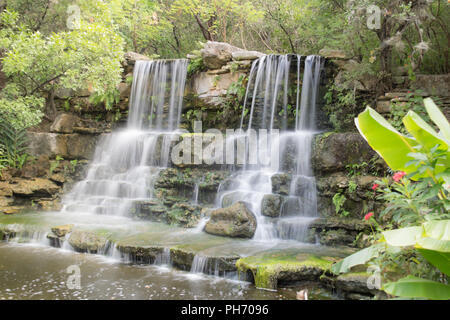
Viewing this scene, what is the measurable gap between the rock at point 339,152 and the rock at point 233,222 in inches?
94.9

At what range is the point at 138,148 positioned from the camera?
11812mm

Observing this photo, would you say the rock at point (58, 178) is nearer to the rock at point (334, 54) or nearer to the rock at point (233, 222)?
the rock at point (233, 222)

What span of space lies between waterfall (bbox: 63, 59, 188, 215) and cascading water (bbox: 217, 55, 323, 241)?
2.77 meters

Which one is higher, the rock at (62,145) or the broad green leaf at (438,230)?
the rock at (62,145)

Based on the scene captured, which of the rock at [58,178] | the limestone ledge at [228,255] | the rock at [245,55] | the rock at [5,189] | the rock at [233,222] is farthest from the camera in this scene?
the rock at [245,55]

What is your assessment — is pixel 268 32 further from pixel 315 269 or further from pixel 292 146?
pixel 315 269

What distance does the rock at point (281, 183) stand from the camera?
344 inches

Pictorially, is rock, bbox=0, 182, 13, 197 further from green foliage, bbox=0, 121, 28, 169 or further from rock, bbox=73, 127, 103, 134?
rock, bbox=73, 127, 103, 134

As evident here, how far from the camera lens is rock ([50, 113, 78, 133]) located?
13.1 metres

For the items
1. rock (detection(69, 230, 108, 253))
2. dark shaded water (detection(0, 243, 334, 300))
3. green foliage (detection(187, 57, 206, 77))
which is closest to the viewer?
dark shaded water (detection(0, 243, 334, 300))

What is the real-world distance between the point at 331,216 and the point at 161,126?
24.9 ft

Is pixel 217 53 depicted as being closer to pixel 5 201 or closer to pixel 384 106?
pixel 384 106

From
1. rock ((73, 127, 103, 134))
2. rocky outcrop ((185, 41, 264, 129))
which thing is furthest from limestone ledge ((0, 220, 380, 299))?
rocky outcrop ((185, 41, 264, 129))

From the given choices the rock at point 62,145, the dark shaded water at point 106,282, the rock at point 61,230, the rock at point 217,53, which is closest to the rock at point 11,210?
the rock at point 61,230
